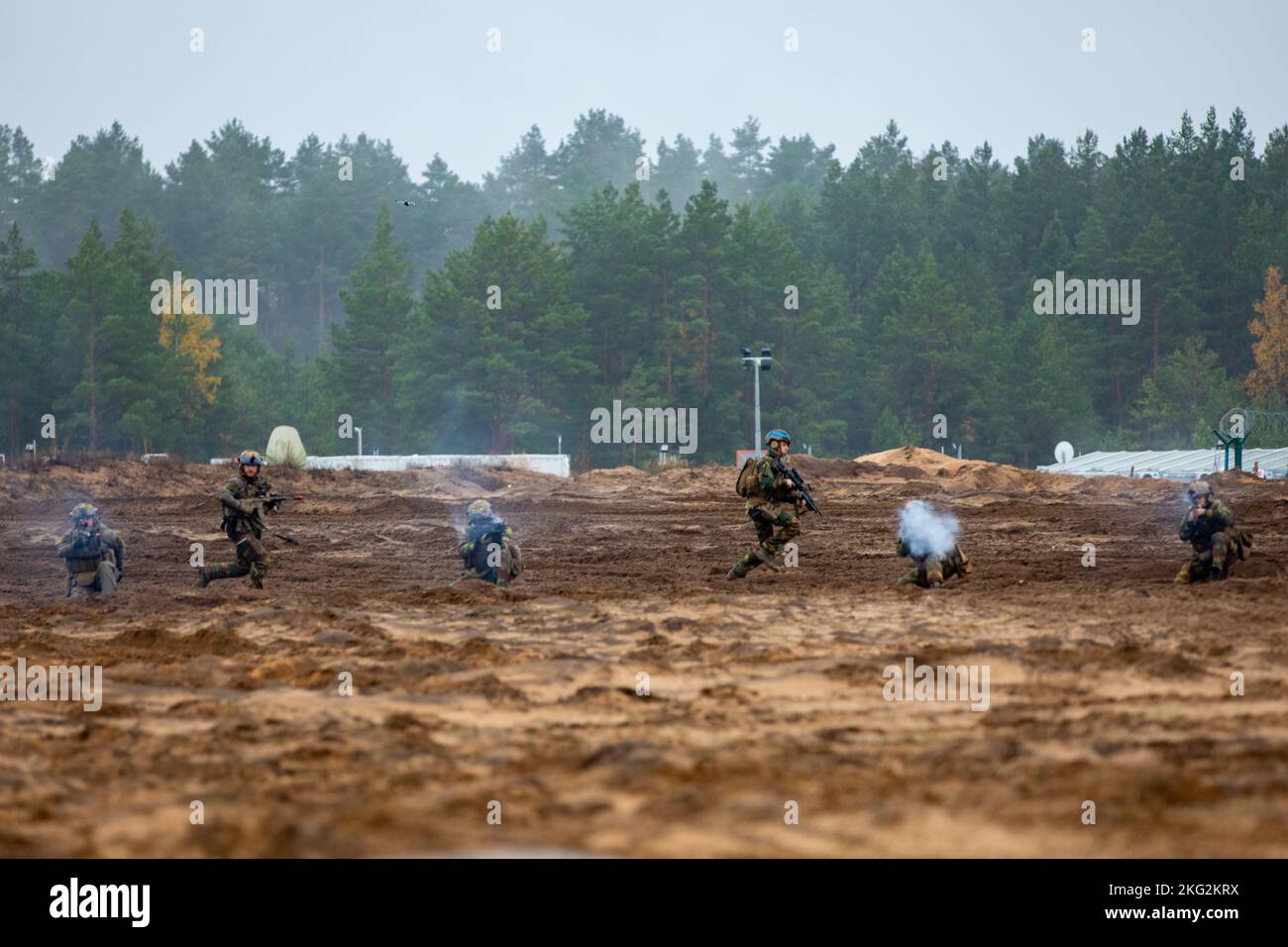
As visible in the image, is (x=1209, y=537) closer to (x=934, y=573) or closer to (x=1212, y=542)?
(x=1212, y=542)

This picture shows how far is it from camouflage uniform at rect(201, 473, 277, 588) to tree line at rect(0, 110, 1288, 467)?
45.6 meters

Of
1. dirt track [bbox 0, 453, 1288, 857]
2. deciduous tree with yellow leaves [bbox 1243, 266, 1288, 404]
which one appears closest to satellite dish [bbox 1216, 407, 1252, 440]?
deciduous tree with yellow leaves [bbox 1243, 266, 1288, 404]

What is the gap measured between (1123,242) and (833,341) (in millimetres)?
17595

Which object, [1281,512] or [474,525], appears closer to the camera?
[474,525]

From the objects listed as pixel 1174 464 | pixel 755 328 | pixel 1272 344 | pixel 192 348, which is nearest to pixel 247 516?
pixel 1174 464

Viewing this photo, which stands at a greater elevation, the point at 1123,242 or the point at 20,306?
the point at 1123,242

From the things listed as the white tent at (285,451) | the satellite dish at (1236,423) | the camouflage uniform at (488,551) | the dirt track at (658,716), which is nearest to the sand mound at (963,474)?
the satellite dish at (1236,423)

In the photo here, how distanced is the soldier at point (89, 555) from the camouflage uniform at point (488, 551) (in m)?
3.98

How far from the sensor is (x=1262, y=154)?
84125mm

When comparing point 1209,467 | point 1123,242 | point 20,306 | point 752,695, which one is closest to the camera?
point 752,695

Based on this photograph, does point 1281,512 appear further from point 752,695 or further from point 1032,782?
point 1032,782

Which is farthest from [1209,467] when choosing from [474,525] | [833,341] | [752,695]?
[752,695]

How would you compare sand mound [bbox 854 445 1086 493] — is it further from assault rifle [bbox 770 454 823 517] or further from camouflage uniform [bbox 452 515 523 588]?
camouflage uniform [bbox 452 515 523 588]

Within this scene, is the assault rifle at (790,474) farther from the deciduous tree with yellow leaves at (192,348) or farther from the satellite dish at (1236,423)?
→ the deciduous tree with yellow leaves at (192,348)
